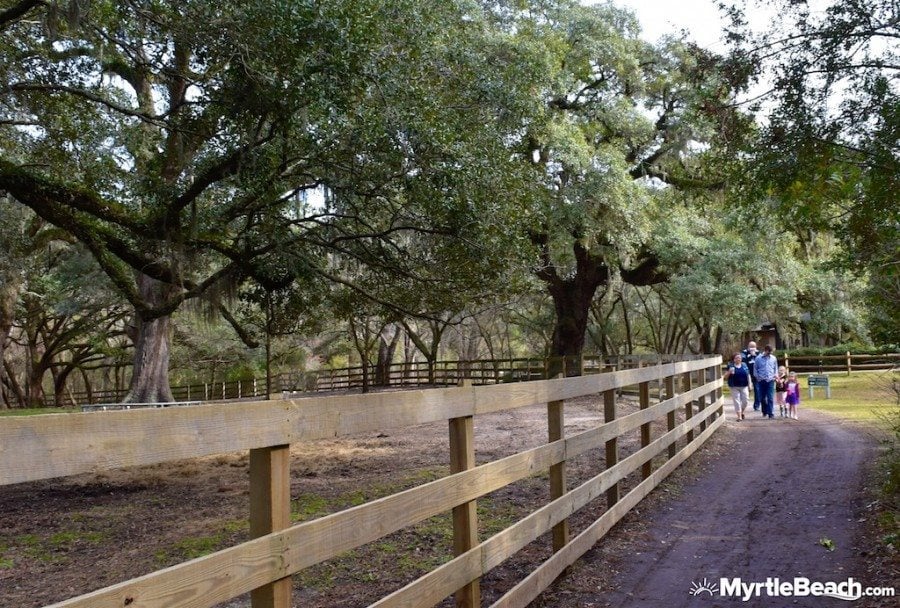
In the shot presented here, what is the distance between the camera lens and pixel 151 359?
→ 17516mm

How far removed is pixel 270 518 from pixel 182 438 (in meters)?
0.45

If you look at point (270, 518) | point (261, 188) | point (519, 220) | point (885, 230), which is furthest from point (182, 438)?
point (519, 220)

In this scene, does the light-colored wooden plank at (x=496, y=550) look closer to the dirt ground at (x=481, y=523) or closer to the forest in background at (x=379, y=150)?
the dirt ground at (x=481, y=523)

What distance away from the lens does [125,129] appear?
12.0 meters

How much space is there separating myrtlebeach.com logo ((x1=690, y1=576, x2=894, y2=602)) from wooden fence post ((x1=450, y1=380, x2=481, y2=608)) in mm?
1659

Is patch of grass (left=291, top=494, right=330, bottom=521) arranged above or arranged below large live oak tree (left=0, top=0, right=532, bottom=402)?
below

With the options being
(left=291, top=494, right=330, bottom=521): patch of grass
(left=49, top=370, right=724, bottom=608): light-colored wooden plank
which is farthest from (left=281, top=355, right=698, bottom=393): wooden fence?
(left=49, top=370, right=724, bottom=608): light-colored wooden plank

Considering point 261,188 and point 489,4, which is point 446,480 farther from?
point 489,4

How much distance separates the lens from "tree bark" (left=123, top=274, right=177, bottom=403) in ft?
56.5

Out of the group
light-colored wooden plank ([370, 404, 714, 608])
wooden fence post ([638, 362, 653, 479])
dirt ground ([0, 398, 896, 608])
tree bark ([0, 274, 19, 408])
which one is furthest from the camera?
tree bark ([0, 274, 19, 408])

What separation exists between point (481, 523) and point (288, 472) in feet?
13.8

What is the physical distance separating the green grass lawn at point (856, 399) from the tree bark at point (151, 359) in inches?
567

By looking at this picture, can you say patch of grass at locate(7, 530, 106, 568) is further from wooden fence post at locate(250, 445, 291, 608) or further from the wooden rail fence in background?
the wooden rail fence in background

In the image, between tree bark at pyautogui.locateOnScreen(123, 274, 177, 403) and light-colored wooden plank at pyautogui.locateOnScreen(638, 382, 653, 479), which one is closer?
light-colored wooden plank at pyautogui.locateOnScreen(638, 382, 653, 479)
